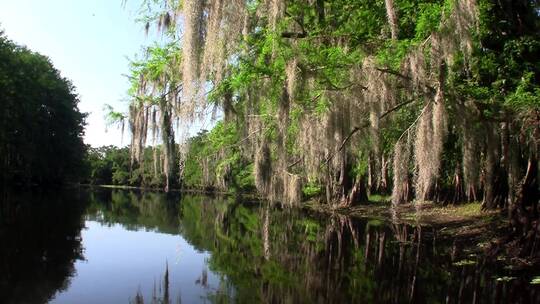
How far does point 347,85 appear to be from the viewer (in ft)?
31.5

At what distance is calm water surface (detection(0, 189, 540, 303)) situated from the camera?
338 inches

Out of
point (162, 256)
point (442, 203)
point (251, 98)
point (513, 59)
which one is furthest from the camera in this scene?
point (442, 203)

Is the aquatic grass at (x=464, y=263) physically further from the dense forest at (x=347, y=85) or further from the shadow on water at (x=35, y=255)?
the shadow on water at (x=35, y=255)

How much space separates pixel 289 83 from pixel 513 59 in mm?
6523

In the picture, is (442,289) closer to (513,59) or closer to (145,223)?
(513,59)

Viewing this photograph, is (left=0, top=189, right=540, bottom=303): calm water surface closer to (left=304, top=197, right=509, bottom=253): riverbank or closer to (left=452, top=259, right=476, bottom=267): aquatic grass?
(left=452, top=259, right=476, bottom=267): aquatic grass

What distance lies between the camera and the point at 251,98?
404 inches

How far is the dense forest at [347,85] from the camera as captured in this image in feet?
25.8

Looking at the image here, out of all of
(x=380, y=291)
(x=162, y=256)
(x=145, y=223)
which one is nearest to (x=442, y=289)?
(x=380, y=291)

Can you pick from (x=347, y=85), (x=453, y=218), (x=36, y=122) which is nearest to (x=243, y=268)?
(x=347, y=85)

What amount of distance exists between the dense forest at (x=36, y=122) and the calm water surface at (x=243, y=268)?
75.9 feet

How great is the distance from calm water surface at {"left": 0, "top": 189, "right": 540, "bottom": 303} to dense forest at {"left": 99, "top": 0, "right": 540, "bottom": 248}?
1740mm

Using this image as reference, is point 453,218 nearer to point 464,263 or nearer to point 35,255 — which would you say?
point 464,263

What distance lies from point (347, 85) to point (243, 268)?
4.78m
